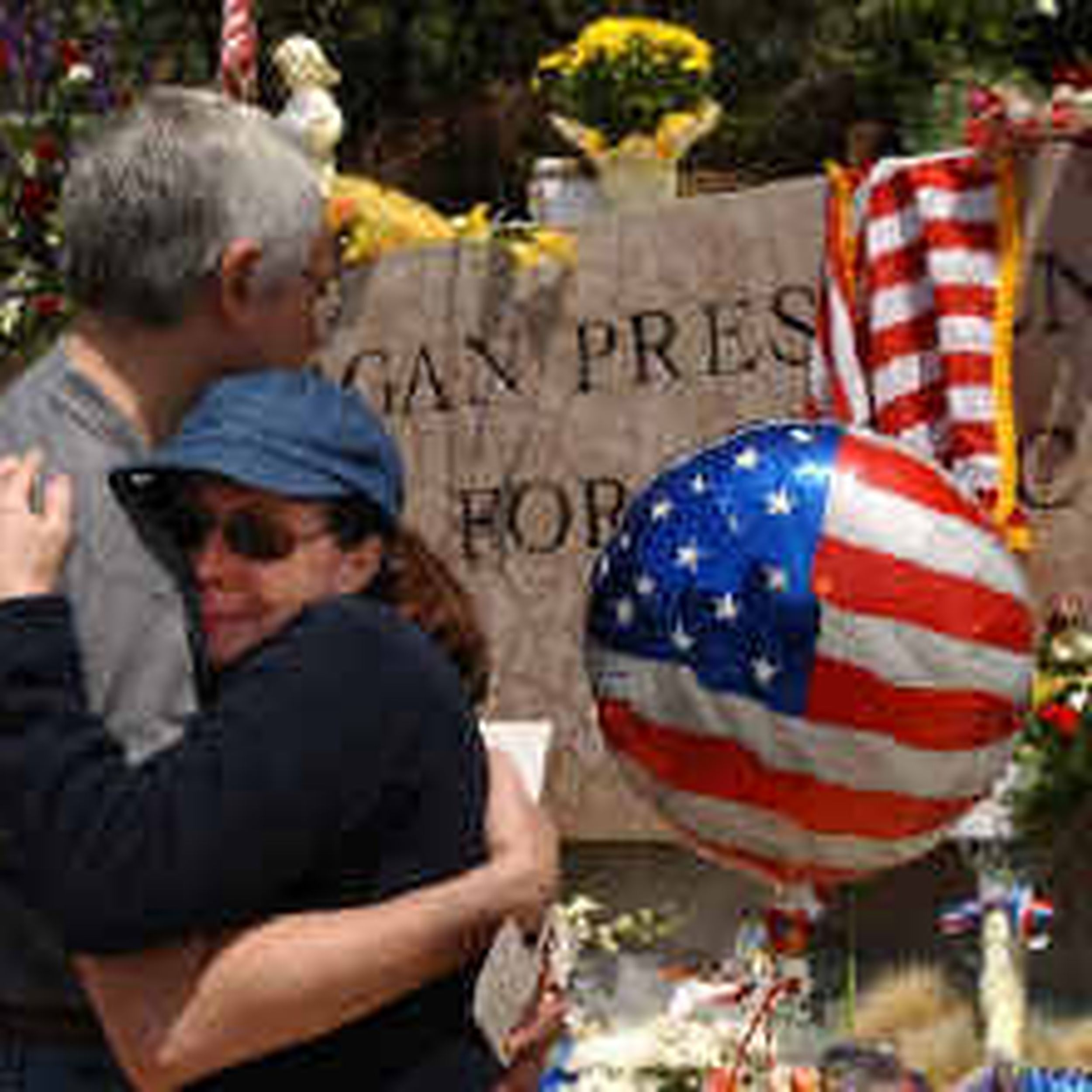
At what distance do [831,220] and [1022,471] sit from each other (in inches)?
31.4

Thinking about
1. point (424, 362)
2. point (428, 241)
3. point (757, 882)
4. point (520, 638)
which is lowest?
point (757, 882)

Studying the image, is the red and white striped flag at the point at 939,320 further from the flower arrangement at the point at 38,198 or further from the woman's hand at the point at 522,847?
the woman's hand at the point at 522,847

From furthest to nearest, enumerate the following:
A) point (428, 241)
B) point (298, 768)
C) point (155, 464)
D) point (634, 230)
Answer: point (428, 241), point (634, 230), point (155, 464), point (298, 768)

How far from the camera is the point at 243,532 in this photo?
1307 mm

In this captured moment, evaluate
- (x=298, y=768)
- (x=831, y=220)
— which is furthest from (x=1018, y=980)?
(x=298, y=768)

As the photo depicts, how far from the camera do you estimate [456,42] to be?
852 centimetres

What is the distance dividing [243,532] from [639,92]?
3.63 metres

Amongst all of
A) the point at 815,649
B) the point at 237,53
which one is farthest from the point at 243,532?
the point at 237,53

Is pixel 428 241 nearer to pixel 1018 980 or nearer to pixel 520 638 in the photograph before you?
pixel 520 638

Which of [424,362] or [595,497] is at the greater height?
[424,362]

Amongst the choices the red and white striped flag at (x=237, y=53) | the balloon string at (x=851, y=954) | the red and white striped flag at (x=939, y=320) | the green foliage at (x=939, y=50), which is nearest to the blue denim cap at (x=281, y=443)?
the red and white striped flag at (x=939, y=320)

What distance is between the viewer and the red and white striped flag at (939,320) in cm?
369

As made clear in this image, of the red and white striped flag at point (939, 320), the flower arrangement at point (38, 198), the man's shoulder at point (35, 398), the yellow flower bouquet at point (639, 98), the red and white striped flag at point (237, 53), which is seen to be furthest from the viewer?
the flower arrangement at point (38, 198)

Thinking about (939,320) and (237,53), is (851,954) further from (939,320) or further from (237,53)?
(237,53)
